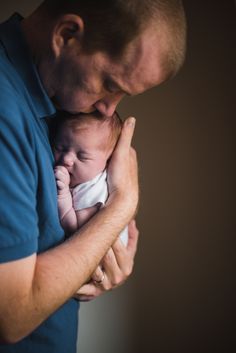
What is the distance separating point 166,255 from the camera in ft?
5.25

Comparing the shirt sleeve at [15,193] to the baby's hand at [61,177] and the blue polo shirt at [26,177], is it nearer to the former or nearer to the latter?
the blue polo shirt at [26,177]

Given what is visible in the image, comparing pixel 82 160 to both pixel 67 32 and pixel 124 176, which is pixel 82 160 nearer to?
pixel 124 176

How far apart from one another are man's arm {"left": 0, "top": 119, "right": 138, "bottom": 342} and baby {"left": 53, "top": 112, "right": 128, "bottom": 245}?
93mm

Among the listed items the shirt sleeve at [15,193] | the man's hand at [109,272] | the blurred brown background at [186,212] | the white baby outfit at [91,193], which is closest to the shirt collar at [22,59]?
the shirt sleeve at [15,193]

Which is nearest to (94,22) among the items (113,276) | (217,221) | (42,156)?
(42,156)

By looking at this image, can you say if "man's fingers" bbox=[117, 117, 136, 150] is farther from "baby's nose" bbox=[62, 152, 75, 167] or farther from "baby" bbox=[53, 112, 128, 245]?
"baby's nose" bbox=[62, 152, 75, 167]

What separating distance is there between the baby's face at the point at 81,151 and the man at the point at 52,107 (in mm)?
145

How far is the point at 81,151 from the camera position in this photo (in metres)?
1.10

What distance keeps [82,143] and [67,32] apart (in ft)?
1.26

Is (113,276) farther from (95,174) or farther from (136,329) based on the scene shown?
(136,329)

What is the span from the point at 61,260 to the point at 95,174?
442 millimetres

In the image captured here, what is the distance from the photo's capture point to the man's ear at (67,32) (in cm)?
76

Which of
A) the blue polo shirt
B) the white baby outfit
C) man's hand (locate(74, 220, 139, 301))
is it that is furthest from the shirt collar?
man's hand (locate(74, 220, 139, 301))

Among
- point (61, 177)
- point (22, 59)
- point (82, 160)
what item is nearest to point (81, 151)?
point (82, 160)
